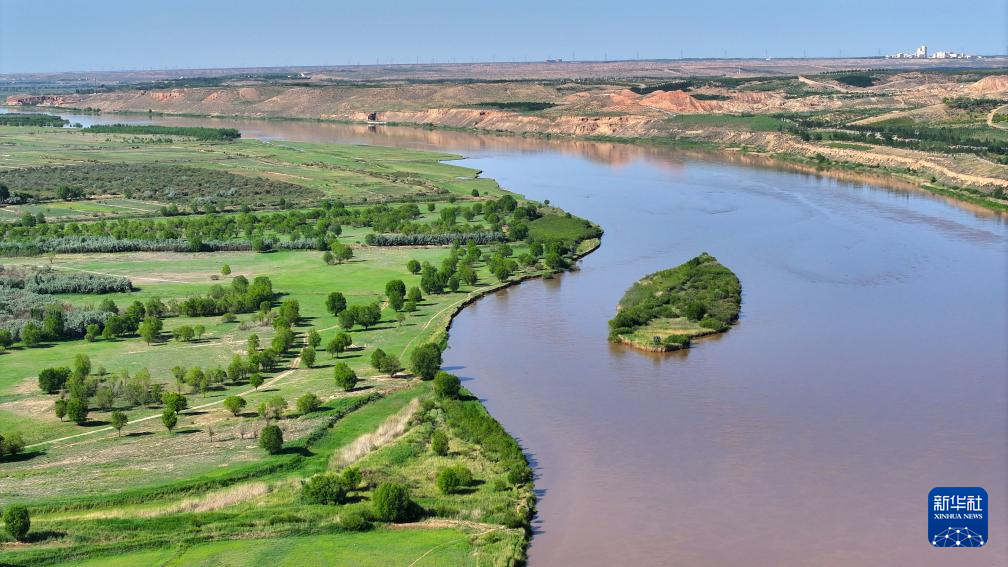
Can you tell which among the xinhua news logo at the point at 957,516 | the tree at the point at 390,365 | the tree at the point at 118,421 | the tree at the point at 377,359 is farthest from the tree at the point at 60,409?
the xinhua news logo at the point at 957,516

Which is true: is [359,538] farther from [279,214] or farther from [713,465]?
[279,214]

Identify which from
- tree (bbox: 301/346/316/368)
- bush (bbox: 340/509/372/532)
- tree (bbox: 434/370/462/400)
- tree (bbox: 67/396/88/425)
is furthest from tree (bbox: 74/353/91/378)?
bush (bbox: 340/509/372/532)

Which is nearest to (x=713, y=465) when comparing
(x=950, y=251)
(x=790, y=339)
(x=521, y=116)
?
(x=790, y=339)

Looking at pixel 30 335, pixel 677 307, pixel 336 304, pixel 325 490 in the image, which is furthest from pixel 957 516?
pixel 30 335

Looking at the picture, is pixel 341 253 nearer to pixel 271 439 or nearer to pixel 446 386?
pixel 446 386

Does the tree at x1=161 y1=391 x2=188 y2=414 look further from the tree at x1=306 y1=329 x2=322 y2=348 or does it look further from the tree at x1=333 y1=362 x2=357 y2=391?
the tree at x1=306 y1=329 x2=322 y2=348

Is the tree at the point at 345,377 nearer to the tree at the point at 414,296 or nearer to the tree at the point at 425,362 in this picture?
the tree at the point at 425,362
